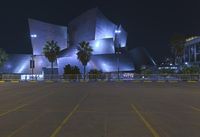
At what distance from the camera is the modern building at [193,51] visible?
13238 cm

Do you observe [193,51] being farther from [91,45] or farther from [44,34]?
[44,34]

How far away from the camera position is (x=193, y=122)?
1346 centimetres

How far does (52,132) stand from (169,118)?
15.9 ft

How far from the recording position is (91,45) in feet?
350

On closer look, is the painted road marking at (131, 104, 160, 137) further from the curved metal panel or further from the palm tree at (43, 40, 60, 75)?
the curved metal panel

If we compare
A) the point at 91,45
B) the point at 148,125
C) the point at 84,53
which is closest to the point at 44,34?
the point at 91,45

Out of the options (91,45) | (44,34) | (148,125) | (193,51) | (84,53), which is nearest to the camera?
(148,125)

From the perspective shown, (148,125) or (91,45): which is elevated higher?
(91,45)

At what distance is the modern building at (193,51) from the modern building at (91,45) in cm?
1823

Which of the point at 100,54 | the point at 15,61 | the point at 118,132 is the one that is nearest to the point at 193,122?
the point at 118,132

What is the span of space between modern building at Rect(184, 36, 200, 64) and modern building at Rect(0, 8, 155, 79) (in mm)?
18227

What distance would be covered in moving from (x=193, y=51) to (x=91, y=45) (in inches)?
1772

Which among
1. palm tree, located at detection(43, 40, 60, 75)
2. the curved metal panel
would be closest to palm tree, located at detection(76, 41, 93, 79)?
palm tree, located at detection(43, 40, 60, 75)

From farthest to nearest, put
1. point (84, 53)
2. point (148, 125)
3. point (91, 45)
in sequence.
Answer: point (91, 45) < point (84, 53) < point (148, 125)
